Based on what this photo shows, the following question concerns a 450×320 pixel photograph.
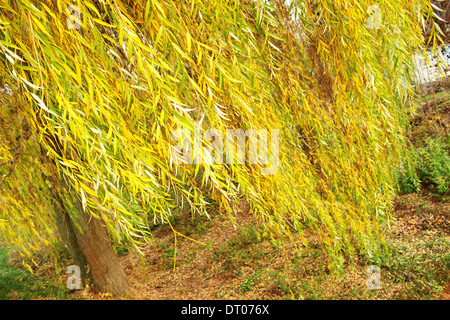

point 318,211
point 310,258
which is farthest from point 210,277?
point 318,211

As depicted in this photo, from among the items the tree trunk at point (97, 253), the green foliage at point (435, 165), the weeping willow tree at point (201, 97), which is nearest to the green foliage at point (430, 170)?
the green foliage at point (435, 165)

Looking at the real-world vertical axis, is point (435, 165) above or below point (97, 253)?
above

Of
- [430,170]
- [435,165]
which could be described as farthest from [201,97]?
[430,170]

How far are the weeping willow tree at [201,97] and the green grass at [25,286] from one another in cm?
330

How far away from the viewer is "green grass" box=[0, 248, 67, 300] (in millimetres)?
5603

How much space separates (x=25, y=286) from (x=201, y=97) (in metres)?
6.94

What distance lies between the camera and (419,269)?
3.82 metres

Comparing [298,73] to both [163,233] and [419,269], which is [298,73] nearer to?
[419,269]

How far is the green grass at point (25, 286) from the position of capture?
5603 millimetres

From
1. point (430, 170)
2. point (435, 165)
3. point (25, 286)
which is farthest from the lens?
point (25, 286)

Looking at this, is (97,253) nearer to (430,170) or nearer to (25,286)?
(25,286)

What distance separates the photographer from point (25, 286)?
650cm

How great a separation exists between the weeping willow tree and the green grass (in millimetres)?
3303

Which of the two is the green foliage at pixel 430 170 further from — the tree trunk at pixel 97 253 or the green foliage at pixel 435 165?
the tree trunk at pixel 97 253
